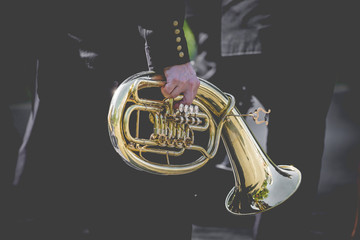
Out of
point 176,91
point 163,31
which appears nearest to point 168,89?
point 176,91

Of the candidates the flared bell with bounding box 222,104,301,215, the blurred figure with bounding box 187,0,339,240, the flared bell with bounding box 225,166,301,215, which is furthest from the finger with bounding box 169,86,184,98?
the blurred figure with bounding box 187,0,339,240

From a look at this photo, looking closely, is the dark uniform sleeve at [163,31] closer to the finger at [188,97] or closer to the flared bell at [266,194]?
the finger at [188,97]

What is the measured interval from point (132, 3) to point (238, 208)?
793 mm

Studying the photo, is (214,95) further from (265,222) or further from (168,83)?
(265,222)

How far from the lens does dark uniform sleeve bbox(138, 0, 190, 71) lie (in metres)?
Result: 1.44

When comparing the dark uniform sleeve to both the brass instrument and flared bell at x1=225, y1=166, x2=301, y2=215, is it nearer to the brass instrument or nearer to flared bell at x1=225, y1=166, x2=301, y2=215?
the brass instrument

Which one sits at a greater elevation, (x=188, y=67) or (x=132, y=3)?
(x=132, y=3)

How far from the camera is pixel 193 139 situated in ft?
5.18

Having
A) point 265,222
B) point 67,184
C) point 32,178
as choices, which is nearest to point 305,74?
point 265,222

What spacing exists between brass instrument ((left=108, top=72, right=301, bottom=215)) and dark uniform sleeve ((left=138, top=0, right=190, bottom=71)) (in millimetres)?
72

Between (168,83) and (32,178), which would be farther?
(32,178)

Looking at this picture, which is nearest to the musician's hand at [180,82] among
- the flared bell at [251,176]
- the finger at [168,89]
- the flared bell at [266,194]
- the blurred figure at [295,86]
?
the finger at [168,89]

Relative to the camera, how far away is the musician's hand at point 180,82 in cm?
147

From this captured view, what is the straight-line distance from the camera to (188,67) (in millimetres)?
1498
